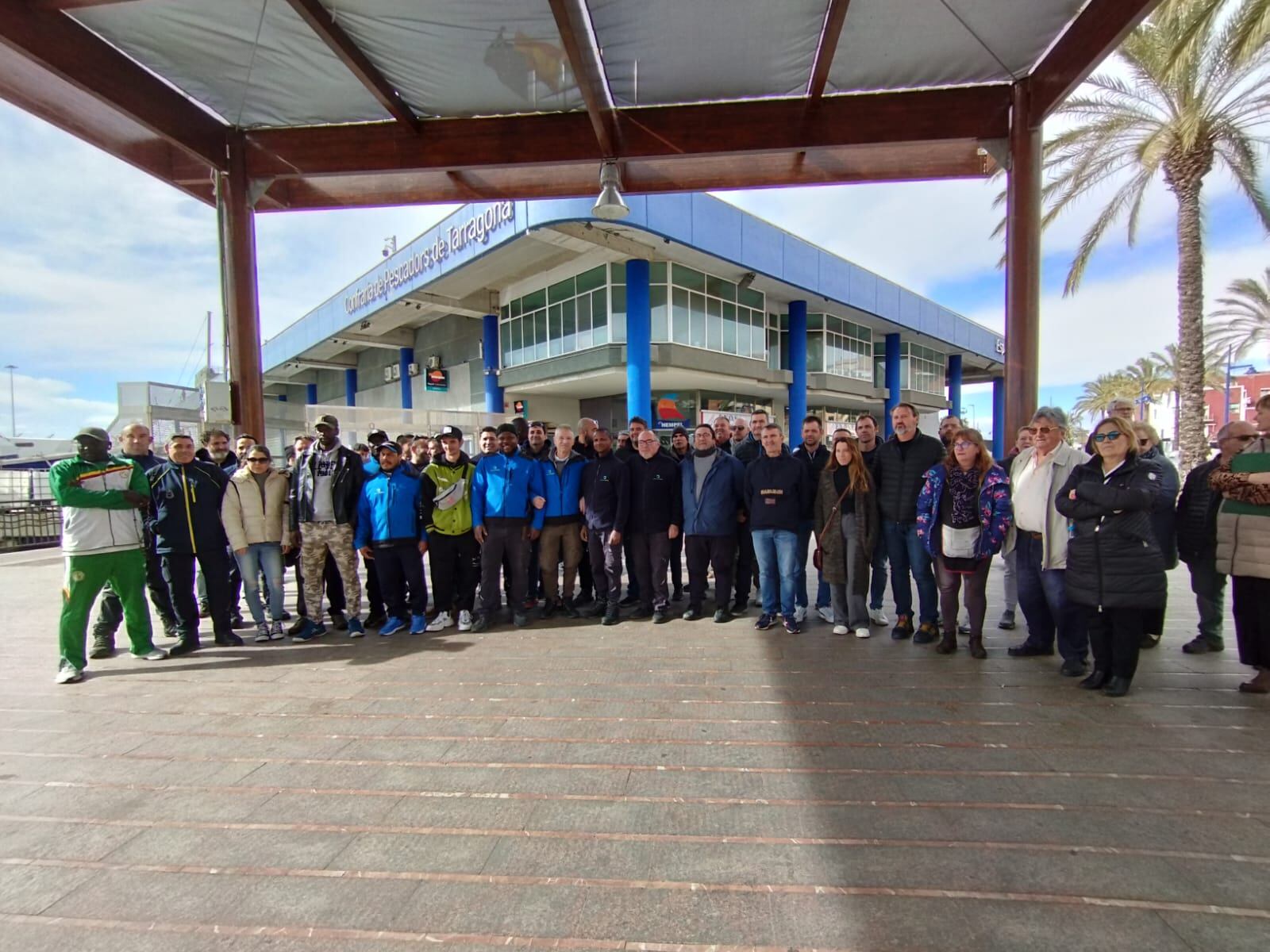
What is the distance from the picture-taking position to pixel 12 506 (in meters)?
15.7

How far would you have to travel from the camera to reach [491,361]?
2450 cm

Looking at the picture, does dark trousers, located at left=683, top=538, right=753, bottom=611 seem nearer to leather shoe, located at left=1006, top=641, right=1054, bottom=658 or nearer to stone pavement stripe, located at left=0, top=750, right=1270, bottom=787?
leather shoe, located at left=1006, top=641, right=1054, bottom=658

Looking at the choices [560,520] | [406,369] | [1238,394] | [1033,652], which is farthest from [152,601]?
[1238,394]

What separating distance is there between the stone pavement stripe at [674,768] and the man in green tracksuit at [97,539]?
1496 millimetres

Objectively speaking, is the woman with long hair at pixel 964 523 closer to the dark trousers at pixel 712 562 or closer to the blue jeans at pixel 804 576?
the blue jeans at pixel 804 576

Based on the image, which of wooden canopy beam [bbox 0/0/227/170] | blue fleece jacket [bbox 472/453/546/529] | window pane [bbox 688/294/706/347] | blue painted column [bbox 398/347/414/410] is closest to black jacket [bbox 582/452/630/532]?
blue fleece jacket [bbox 472/453/546/529]

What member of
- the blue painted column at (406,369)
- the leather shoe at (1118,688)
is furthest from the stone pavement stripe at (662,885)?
the blue painted column at (406,369)

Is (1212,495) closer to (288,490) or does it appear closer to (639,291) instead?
(288,490)

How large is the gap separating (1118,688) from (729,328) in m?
19.4

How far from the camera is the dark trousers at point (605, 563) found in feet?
19.9

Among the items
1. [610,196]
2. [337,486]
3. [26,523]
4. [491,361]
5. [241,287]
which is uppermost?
[491,361]

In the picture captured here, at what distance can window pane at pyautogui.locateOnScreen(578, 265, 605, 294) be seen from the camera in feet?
65.1

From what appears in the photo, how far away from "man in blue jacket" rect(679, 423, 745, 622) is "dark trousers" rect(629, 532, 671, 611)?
25 cm

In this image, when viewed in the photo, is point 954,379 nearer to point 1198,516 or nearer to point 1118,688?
point 1198,516
